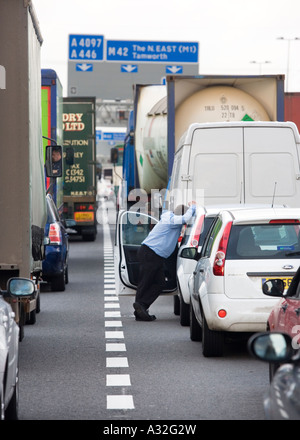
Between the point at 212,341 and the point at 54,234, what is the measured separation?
8460mm

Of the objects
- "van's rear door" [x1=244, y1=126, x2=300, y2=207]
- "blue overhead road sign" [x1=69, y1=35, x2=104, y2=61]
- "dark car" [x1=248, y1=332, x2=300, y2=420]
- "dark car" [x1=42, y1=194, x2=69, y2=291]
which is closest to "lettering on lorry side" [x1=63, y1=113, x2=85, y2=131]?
"dark car" [x1=42, y1=194, x2=69, y2=291]

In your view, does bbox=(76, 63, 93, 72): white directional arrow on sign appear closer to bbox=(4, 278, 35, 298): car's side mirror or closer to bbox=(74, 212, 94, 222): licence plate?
bbox=(74, 212, 94, 222): licence plate

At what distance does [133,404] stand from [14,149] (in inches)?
110

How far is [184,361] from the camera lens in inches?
444

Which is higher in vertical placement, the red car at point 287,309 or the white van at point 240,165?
the white van at point 240,165

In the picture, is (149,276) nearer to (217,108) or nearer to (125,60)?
(217,108)

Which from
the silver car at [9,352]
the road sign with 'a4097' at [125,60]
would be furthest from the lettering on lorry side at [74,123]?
the silver car at [9,352]

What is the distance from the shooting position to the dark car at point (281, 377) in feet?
16.3

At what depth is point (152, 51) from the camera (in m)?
51.9

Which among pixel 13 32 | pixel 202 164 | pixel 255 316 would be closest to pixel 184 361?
pixel 255 316

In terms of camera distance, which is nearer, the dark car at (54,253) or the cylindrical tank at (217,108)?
the dark car at (54,253)

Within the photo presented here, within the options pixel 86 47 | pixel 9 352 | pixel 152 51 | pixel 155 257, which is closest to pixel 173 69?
pixel 152 51

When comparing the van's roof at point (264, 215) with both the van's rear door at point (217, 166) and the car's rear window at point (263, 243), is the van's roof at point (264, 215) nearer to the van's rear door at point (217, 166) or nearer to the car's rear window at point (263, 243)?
the car's rear window at point (263, 243)
